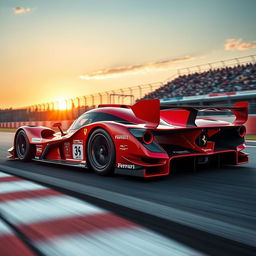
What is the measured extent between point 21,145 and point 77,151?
2117 mm

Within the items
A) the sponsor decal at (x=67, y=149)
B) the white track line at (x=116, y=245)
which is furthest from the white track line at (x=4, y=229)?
the sponsor decal at (x=67, y=149)

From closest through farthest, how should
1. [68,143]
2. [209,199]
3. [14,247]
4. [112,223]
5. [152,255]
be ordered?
[152,255], [14,247], [112,223], [209,199], [68,143]

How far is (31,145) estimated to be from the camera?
6.30m

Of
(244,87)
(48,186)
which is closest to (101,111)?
(48,186)

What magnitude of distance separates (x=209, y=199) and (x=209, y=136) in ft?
5.79

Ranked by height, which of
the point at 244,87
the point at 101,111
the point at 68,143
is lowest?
the point at 68,143

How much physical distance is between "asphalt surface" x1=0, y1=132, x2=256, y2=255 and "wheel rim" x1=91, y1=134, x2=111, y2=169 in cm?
19

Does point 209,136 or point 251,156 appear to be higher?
point 209,136

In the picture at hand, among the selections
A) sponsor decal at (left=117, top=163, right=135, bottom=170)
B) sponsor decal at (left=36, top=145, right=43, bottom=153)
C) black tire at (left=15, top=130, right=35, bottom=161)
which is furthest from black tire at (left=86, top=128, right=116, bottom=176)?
black tire at (left=15, top=130, right=35, bottom=161)

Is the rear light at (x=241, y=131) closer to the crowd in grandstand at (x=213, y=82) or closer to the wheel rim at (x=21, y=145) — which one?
the wheel rim at (x=21, y=145)

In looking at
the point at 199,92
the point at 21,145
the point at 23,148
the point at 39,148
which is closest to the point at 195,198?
the point at 39,148

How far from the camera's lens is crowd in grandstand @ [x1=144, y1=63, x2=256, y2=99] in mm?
24419

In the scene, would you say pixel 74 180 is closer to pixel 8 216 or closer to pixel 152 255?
pixel 8 216

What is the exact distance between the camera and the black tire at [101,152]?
446 cm
